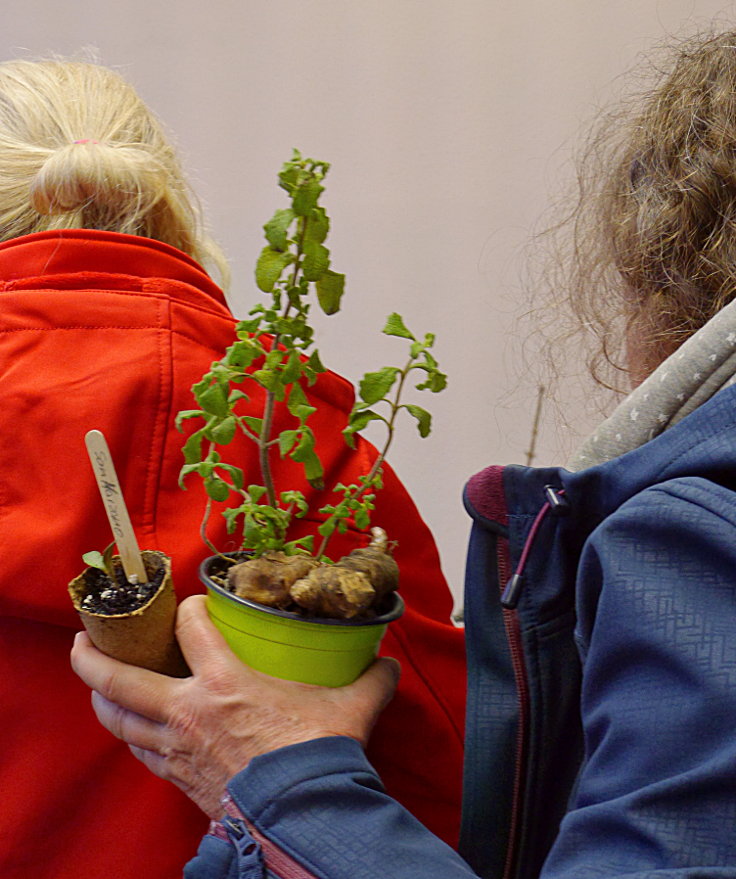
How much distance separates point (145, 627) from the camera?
2.37 ft

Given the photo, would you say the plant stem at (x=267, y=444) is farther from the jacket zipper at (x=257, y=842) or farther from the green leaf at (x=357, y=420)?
the jacket zipper at (x=257, y=842)

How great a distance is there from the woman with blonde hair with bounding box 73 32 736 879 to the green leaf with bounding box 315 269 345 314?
185 millimetres

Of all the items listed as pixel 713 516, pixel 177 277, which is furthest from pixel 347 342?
pixel 713 516

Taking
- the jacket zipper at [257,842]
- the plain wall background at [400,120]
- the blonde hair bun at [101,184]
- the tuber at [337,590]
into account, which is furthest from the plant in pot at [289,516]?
the plain wall background at [400,120]

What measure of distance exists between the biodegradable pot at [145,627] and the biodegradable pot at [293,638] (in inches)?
1.4

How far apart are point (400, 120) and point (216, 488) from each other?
1.41m

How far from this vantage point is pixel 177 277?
88 cm

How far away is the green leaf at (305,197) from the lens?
27.2 inches

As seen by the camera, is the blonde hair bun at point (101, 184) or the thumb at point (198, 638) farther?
the blonde hair bun at point (101, 184)

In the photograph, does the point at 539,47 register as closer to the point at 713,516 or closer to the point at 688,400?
the point at 688,400

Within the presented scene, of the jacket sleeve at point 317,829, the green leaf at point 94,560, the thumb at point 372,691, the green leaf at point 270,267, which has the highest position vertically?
the green leaf at point 270,267

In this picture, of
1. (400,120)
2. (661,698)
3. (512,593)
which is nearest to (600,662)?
(661,698)

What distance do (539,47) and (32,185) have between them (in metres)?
1.32

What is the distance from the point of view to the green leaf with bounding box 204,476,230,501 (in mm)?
707
